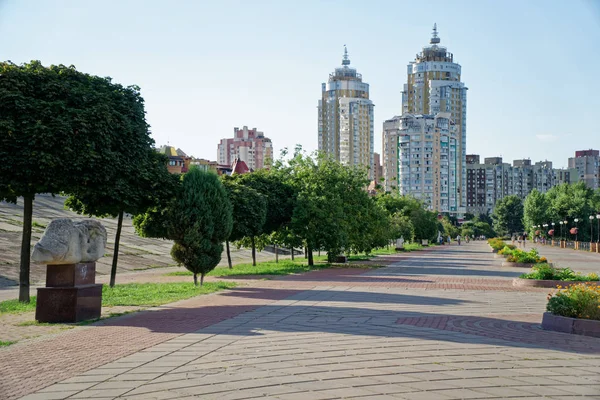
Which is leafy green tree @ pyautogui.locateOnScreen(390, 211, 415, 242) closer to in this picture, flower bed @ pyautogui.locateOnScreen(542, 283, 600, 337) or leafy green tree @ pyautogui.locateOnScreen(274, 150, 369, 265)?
leafy green tree @ pyautogui.locateOnScreen(274, 150, 369, 265)

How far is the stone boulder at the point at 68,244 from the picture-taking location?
12602mm

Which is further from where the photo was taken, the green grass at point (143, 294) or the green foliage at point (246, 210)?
the green foliage at point (246, 210)

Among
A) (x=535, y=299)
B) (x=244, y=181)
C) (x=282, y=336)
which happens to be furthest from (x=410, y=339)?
(x=244, y=181)

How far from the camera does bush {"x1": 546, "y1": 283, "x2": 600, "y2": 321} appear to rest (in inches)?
436

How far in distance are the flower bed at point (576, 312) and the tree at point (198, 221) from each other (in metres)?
11.2

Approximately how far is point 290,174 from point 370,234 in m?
6.02

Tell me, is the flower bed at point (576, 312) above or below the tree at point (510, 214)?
below

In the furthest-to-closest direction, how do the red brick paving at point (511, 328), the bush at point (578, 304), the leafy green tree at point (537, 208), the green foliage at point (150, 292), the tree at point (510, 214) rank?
the tree at point (510, 214)
the leafy green tree at point (537, 208)
the green foliage at point (150, 292)
the bush at point (578, 304)
the red brick paving at point (511, 328)

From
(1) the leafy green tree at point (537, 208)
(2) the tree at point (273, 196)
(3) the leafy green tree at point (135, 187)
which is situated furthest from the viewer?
(1) the leafy green tree at point (537, 208)

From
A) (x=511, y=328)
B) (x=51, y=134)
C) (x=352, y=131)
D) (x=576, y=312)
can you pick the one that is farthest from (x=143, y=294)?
(x=352, y=131)

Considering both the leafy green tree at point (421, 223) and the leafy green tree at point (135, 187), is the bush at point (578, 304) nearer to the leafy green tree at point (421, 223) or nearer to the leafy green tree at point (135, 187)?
the leafy green tree at point (135, 187)

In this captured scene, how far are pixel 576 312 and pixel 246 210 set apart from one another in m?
20.0

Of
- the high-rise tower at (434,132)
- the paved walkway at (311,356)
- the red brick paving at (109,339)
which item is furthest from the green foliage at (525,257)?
the high-rise tower at (434,132)

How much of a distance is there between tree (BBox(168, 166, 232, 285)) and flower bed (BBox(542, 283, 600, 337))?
1125 cm
